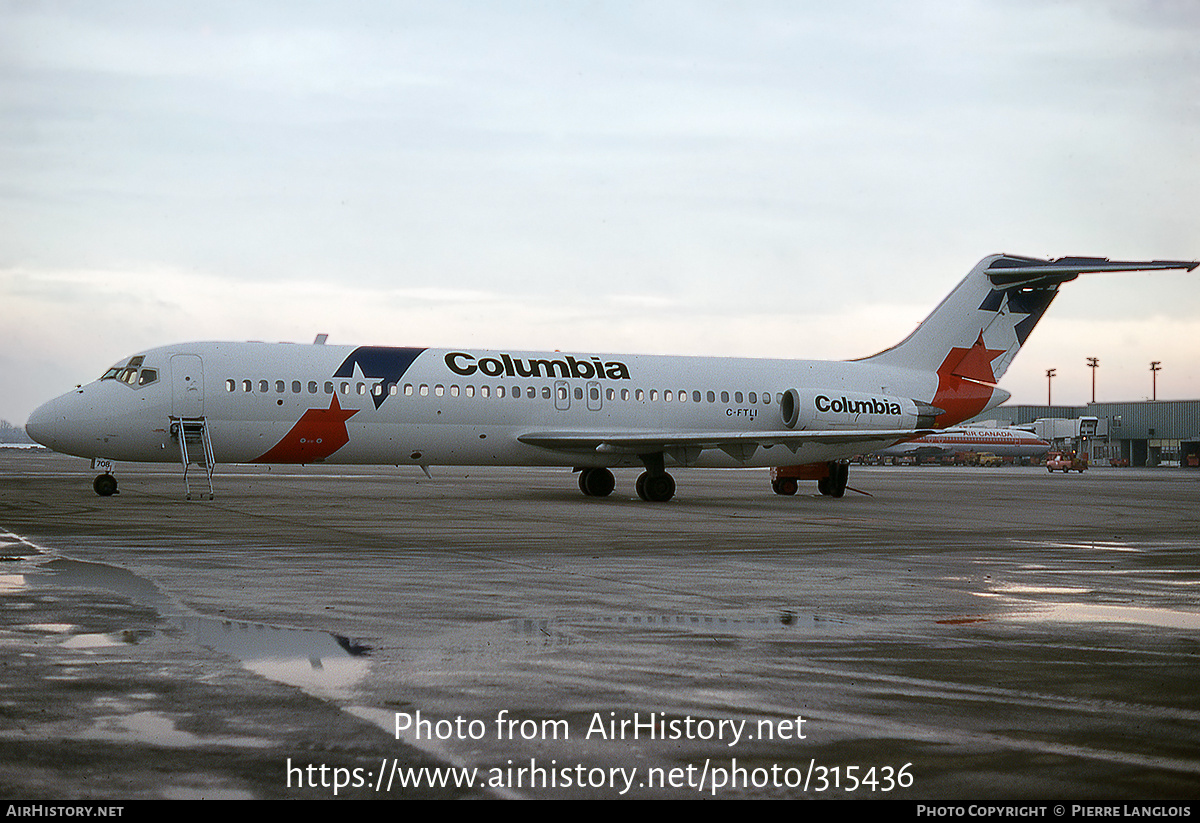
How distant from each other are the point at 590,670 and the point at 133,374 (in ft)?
70.9

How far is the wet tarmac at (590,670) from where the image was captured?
4.43 meters

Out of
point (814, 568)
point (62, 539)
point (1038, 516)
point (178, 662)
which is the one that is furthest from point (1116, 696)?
point (1038, 516)

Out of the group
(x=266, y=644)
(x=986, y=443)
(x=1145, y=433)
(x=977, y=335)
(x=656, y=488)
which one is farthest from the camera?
(x=1145, y=433)

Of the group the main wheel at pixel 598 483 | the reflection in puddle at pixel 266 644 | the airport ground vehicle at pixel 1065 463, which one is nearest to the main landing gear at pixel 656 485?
the main wheel at pixel 598 483

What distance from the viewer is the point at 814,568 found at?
12.0 metres

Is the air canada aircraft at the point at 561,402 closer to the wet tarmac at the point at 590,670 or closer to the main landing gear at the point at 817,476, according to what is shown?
the main landing gear at the point at 817,476

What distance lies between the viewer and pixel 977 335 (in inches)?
1271

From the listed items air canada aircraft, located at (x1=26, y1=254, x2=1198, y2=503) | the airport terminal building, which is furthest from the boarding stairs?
the airport terminal building

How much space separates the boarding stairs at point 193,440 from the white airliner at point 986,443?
272 feet

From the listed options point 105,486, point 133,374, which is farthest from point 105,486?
point 133,374

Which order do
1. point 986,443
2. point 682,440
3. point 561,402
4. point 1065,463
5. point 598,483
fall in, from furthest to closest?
point 986,443 → point 1065,463 → point 598,483 → point 561,402 → point 682,440

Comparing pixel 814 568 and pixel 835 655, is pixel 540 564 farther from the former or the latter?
pixel 835 655

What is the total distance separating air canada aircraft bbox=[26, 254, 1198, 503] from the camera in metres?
25.1

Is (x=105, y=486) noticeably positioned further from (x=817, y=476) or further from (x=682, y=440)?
(x=817, y=476)
